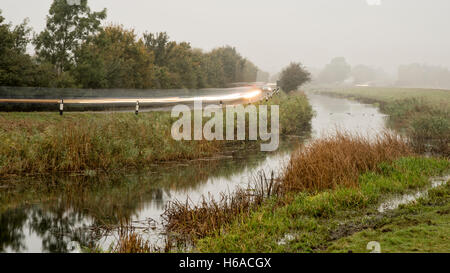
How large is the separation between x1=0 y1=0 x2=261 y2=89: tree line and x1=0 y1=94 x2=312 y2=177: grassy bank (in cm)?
610

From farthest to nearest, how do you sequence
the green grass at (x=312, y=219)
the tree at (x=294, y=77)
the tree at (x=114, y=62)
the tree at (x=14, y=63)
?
the tree at (x=294, y=77)
the tree at (x=114, y=62)
the tree at (x=14, y=63)
the green grass at (x=312, y=219)

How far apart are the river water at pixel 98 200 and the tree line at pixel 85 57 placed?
14160 mm

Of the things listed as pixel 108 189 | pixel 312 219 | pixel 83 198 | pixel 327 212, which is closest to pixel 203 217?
pixel 312 219

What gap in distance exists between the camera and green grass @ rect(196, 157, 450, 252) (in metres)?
8.23

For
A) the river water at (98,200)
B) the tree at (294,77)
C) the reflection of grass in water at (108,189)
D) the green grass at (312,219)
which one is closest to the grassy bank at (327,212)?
the green grass at (312,219)

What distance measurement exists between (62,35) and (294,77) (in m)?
41.0

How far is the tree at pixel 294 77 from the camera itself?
6725cm

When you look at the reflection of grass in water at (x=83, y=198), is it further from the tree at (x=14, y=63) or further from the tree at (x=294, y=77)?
the tree at (x=294, y=77)

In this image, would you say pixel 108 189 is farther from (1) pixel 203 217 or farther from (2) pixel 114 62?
(2) pixel 114 62

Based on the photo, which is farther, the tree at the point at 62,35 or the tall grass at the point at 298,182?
the tree at the point at 62,35

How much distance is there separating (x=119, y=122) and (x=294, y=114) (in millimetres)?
17840

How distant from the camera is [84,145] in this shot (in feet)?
56.4
